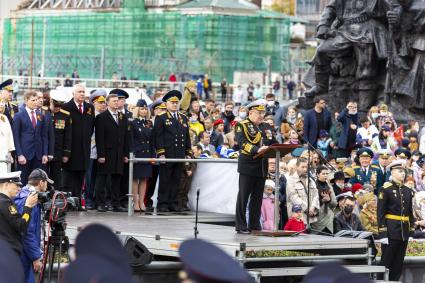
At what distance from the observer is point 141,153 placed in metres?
20.0

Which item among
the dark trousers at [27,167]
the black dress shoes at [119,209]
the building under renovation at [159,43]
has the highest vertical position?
the dark trousers at [27,167]

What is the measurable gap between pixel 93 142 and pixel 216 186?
1939 mm

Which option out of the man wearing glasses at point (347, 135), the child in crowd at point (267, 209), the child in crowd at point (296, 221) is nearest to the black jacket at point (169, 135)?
the child in crowd at point (267, 209)

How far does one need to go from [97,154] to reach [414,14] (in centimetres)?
1344

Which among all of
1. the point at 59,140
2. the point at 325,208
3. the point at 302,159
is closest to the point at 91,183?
the point at 59,140

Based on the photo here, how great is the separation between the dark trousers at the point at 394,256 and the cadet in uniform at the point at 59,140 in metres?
4.47

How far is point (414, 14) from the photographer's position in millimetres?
31250

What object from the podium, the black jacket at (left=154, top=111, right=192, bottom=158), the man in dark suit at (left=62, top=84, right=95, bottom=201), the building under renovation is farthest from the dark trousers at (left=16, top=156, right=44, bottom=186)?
the building under renovation

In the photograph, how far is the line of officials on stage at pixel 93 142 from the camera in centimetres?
1873

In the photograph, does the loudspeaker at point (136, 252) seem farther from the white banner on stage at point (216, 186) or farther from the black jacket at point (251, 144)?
the white banner on stage at point (216, 186)

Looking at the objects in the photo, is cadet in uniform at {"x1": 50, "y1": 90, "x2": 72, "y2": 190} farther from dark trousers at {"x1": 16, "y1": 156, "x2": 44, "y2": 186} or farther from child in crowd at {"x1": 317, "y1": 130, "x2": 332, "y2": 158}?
child in crowd at {"x1": 317, "y1": 130, "x2": 332, "y2": 158}

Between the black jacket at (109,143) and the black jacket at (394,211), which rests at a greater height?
the black jacket at (109,143)

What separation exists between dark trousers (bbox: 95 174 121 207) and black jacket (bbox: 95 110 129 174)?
12 cm

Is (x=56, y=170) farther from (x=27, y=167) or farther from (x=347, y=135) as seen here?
(x=347, y=135)
